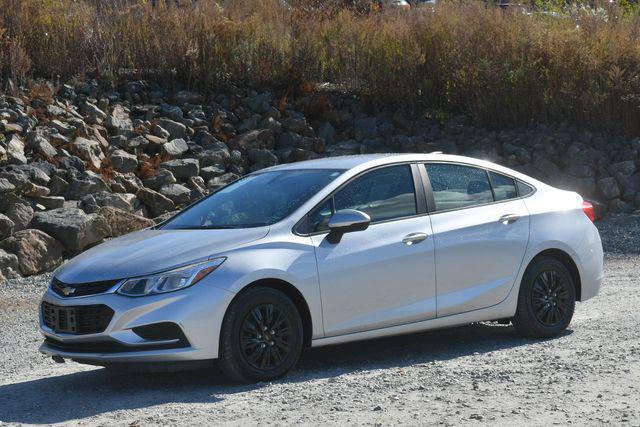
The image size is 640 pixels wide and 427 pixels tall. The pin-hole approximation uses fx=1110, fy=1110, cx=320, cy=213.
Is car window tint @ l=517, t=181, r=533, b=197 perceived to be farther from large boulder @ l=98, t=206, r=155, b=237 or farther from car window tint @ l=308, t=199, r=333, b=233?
large boulder @ l=98, t=206, r=155, b=237

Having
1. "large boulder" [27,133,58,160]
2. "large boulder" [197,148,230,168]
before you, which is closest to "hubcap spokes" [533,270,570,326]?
"large boulder" [27,133,58,160]

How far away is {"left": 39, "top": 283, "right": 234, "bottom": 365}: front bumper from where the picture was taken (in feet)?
23.7

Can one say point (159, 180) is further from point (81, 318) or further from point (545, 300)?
point (81, 318)

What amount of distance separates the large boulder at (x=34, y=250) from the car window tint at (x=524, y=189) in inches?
268

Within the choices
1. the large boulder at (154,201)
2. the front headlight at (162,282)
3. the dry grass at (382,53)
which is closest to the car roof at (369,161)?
the front headlight at (162,282)

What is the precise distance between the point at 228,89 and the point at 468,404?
13498mm

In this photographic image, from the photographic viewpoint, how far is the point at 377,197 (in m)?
8.46

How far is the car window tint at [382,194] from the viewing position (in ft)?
27.2

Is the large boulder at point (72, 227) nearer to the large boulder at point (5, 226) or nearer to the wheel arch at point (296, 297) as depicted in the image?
the large boulder at point (5, 226)

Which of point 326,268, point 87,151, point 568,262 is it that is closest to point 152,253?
point 326,268

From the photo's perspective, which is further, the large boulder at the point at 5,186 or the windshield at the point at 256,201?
the large boulder at the point at 5,186

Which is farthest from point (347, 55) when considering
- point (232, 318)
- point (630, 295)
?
point (232, 318)

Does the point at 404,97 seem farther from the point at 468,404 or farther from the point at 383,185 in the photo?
the point at 468,404

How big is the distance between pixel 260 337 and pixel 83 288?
1.25 metres
